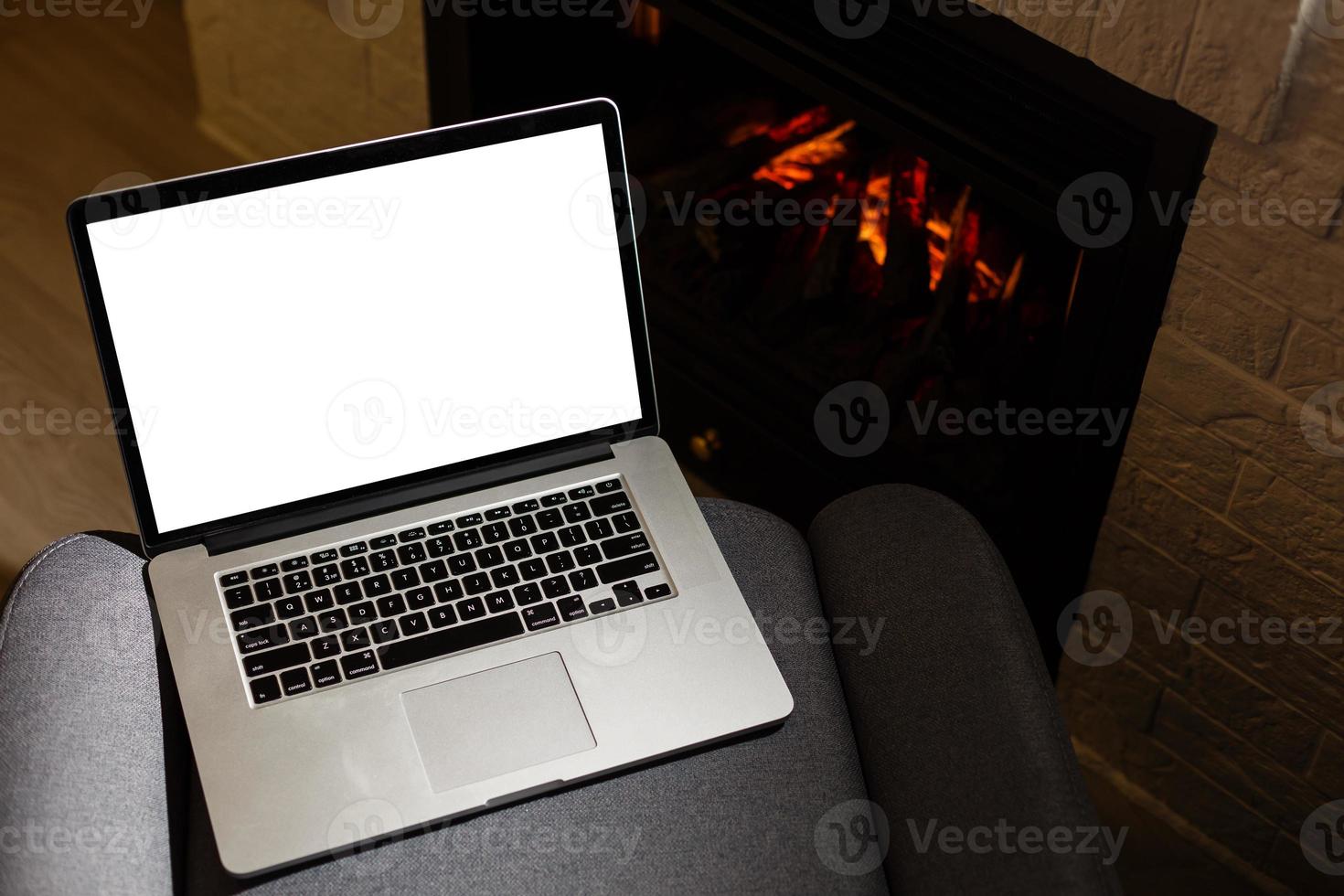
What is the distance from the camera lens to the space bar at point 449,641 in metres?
0.96

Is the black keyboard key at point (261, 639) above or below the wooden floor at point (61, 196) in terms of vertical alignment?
above

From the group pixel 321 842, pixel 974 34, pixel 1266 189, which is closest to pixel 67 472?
pixel 321 842

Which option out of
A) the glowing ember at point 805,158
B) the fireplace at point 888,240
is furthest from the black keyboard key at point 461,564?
the glowing ember at point 805,158

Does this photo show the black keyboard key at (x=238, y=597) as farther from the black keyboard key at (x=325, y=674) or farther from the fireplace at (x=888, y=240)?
the fireplace at (x=888, y=240)

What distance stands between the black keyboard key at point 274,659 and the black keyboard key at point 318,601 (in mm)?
29

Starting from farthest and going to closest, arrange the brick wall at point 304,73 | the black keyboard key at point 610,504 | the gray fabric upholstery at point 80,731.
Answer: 1. the brick wall at point 304,73
2. the black keyboard key at point 610,504
3. the gray fabric upholstery at point 80,731

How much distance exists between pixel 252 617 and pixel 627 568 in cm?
27

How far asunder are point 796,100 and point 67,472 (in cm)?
106

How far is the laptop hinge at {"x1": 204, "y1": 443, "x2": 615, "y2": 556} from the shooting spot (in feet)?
Result: 3.31

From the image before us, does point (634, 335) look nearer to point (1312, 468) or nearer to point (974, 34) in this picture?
point (974, 34)

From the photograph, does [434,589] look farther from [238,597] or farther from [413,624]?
[238,597]

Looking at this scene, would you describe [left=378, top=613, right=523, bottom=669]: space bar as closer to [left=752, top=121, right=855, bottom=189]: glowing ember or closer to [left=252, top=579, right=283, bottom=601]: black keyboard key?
[left=252, top=579, right=283, bottom=601]: black keyboard key

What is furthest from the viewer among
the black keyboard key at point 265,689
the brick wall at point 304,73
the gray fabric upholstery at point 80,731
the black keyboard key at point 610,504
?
the brick wall at point 304,73

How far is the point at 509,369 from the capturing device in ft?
3.41
